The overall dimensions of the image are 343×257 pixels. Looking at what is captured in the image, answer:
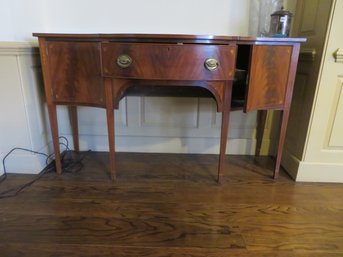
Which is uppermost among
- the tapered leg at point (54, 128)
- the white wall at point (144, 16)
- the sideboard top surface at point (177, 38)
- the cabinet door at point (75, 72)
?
the white wall at point (144, 16)

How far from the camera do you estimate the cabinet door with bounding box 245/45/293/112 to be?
118 centimetres

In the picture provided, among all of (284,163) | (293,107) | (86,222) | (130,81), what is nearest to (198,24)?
(130,81)

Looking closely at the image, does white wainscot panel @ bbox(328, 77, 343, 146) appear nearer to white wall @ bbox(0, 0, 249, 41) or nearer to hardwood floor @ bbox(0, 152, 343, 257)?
hardwood floor @ bbox(0, 152, 343, 257)

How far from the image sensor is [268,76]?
1.23 metres

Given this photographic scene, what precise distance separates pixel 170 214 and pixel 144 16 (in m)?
1.21

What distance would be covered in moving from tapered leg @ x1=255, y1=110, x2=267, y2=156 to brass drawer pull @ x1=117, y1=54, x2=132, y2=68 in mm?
998

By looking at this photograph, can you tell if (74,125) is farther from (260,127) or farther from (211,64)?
(260,127)

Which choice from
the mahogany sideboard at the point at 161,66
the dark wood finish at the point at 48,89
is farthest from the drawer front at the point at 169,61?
the dark wood finish at the point at 48,89

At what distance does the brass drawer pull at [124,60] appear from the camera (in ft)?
3.76

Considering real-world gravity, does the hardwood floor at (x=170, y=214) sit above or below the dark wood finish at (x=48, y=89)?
below

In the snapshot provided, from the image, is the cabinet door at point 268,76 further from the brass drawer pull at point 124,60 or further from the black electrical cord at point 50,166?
the black electrical cord at point 50,166

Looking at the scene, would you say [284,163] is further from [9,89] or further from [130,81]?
[9,89]

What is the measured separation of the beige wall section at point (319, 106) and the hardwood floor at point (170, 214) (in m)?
0.12

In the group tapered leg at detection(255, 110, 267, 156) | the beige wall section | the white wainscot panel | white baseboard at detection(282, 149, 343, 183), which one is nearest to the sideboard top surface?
the beige wall section
